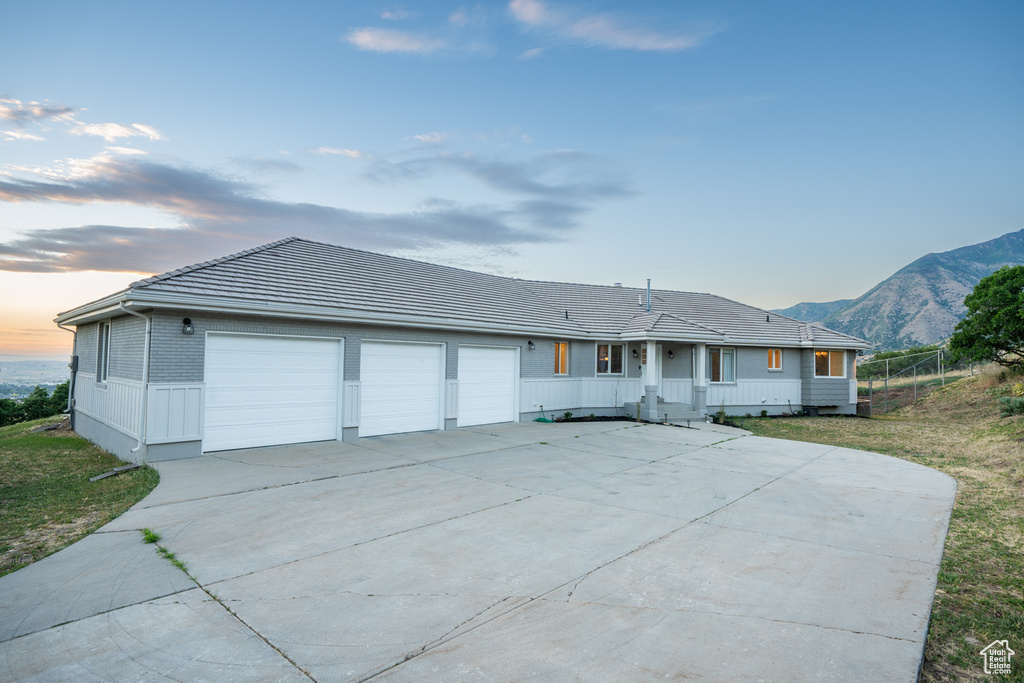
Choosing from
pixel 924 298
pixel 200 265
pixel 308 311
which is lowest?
pixel 308 311

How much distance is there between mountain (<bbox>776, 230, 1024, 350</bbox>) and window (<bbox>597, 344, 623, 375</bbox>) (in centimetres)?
10144

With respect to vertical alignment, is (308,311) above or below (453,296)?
below

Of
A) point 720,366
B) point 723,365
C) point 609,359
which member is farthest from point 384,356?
point 723,365

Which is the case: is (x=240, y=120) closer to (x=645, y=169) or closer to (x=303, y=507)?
(x=303, y=507)

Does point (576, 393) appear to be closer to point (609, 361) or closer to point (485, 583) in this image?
point (609, 361)

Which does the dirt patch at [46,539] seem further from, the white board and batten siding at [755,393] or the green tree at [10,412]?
the green tree at [10,412]

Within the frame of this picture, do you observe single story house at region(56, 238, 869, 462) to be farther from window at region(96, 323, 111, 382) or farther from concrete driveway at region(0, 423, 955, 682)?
concrete driveway at region(0, 423, 955, 682)

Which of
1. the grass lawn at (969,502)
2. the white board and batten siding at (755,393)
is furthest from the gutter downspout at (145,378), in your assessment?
the white board and batten siding at (755,393)

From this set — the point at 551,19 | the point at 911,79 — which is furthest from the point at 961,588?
the point at 911,79

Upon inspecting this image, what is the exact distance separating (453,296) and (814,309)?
597 feet

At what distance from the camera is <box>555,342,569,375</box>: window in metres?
17.9

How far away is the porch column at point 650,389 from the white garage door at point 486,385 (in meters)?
5.12

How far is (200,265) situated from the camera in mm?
10664

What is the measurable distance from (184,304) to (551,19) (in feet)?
37.6
